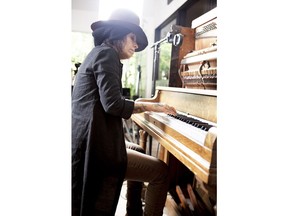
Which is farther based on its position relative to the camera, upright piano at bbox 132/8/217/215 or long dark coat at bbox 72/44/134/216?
long dark coat at bbox 72/44/134/216

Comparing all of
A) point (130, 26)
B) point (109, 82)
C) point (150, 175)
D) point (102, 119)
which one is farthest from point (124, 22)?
point (150, 175)

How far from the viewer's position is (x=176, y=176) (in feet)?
6.02

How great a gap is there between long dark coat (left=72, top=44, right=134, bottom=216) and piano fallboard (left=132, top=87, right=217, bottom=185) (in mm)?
209

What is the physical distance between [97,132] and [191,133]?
399mm

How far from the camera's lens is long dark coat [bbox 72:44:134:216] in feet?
3.41

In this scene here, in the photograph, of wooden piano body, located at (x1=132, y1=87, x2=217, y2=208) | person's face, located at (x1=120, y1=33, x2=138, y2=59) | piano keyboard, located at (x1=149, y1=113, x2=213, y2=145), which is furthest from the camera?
person's face, located at (x1=120, y1=33, x2=138, y2=59)

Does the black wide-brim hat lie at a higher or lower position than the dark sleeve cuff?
higher

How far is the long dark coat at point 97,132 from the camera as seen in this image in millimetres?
1038

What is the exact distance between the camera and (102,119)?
107cm

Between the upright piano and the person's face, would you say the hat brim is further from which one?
the upright piano

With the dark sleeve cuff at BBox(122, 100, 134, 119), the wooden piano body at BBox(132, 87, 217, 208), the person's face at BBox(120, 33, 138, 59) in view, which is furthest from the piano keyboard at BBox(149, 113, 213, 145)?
the person's face at BBox(120, 33, 138, 59)

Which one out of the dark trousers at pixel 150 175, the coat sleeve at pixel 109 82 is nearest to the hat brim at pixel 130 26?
the coat sleeve at pixel 109 82
